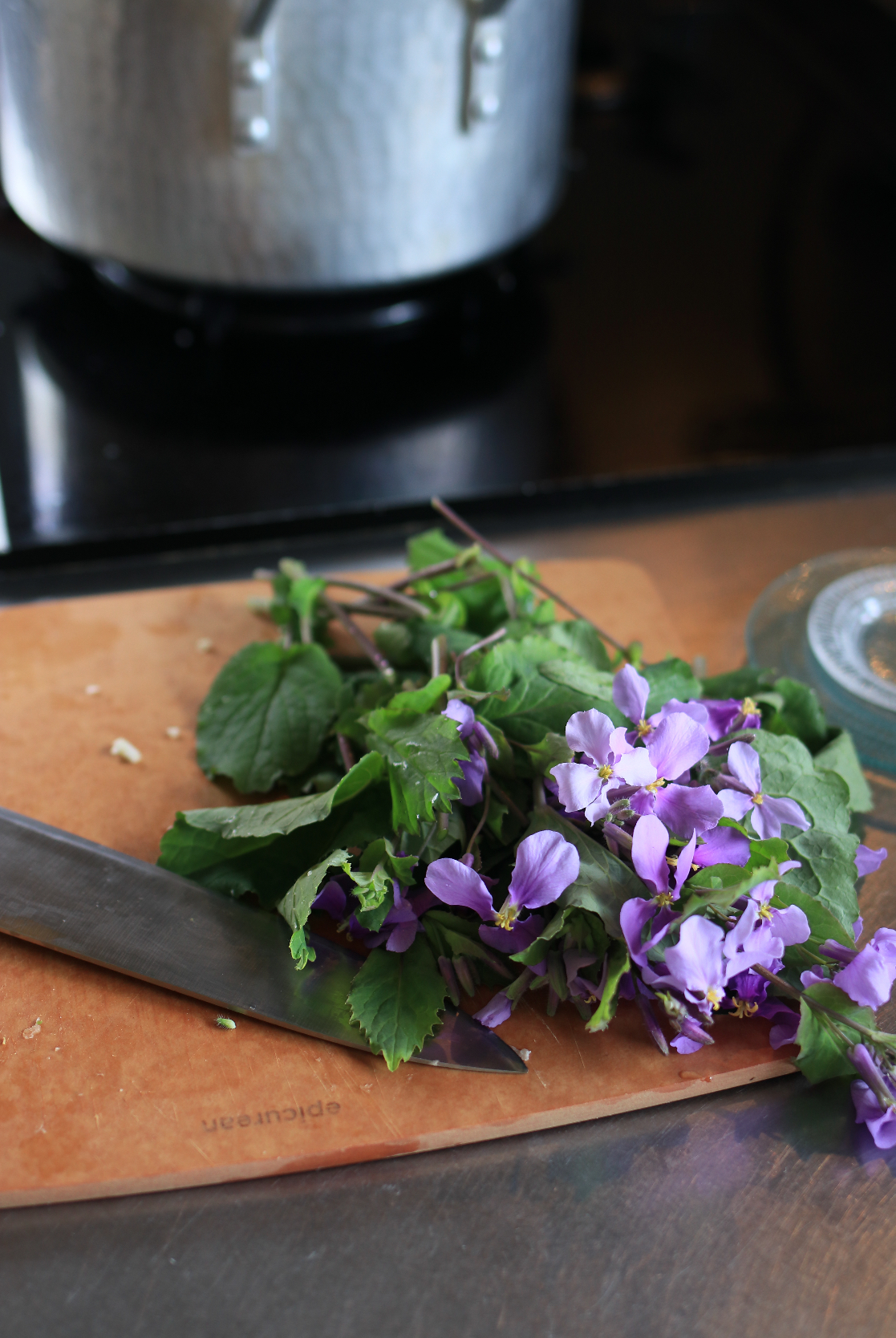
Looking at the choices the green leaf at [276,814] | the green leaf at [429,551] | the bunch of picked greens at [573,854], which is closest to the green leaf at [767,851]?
the bunch of picked greens at [573,854]

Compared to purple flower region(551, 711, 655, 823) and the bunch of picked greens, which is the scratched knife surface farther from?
purple flower region(551, 711, 655, 823)

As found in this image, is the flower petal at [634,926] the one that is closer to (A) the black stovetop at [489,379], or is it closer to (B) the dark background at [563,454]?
(B) the dark background at [563,454]

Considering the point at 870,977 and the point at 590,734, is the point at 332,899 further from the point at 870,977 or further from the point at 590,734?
the point at 870,977

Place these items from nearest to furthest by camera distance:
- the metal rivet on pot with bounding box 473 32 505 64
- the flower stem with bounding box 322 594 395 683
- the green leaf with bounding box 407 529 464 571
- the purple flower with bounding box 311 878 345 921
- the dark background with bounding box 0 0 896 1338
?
1. the dark background with bounding box 0 0 896 1338
2. the purple flower with bounding box 311 878 345 921
3. the flower stem with bounding box 322 594 395 683
4. the green leaf with bounding box 407 529 464 571
5. the metal rivet on pot with bounding box 473 32 505 64

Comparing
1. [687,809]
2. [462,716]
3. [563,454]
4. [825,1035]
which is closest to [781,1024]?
[825,1035]

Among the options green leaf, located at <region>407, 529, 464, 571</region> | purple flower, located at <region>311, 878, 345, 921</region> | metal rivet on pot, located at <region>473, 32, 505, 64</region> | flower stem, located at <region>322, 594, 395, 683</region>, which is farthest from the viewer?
metal rivet on pot, located at <region>473, 32, 505, 64</region>

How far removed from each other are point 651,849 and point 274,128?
705 millimetres

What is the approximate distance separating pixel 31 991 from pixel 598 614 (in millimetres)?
511

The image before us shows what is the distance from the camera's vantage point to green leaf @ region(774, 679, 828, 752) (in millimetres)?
760

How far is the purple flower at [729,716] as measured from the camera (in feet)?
2.28

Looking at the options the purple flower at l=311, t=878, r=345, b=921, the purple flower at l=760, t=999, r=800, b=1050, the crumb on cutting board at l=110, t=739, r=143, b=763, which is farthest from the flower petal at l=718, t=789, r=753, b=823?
the crumb on cutting board at l=110, t=739, r=143, b=763

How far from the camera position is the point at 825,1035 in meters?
0.61

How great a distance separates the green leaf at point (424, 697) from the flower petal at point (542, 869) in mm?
106

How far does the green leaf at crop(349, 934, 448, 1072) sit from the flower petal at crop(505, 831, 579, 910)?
0.07m
